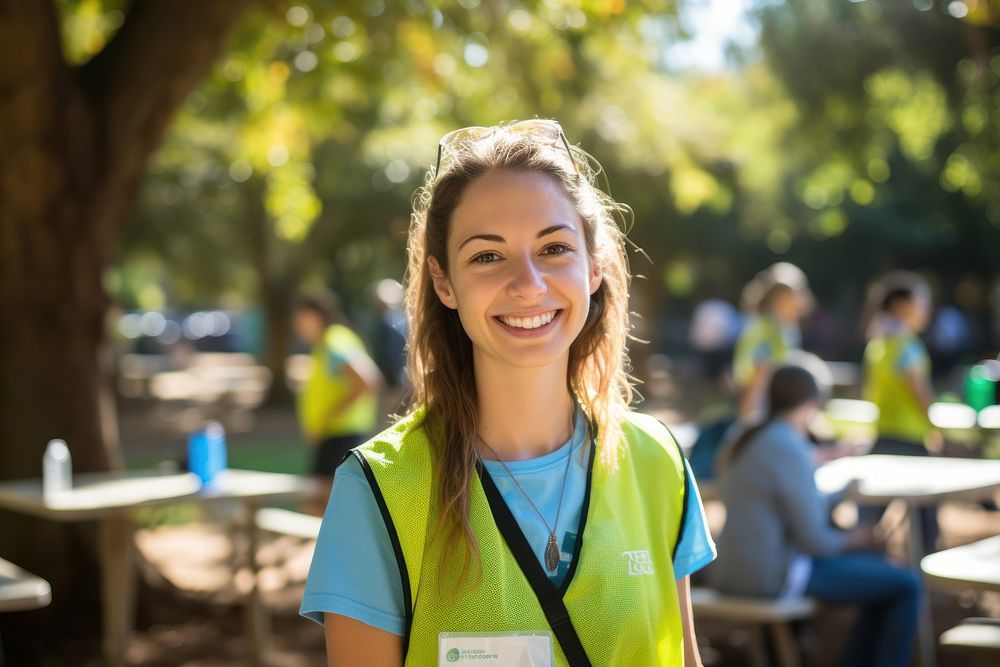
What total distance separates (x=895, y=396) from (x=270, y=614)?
4516 millimetres

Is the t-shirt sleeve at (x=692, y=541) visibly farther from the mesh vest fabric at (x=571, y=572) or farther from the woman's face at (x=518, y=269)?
the woman's face at (x=518, y=269)

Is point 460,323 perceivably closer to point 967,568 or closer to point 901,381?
point 967,568

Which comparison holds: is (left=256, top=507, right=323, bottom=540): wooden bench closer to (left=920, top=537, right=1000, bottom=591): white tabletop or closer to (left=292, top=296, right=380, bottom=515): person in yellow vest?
(left=292, top=296, right=380, bottom=515): person in yellow vest


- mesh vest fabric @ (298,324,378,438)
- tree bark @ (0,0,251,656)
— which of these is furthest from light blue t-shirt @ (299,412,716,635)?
mesh vest fabric @ (298,324,378,438)

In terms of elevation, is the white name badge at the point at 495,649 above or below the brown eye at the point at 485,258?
below

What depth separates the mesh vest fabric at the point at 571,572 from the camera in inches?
73.9

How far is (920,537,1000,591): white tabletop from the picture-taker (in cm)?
339

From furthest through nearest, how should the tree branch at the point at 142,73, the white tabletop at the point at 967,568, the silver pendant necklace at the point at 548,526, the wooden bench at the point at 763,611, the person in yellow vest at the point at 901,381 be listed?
the person in yellow vest at the point at 901,381
the tree branch at the point at 142,73
the wooden bench at the point at 763,611
the white tabletop at the point at 967,568
the silver pendant necklace at the point at 548,526

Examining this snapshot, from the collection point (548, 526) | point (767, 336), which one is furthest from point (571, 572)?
point (767, 336)

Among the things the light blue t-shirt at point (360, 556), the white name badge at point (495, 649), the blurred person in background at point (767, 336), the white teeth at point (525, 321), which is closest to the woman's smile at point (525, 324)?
the white teeth at point (525, 321)

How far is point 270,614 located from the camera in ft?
23.7

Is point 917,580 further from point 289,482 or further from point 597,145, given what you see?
point 597,145

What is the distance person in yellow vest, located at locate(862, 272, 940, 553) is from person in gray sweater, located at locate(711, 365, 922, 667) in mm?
2450

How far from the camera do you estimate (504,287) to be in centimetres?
204
